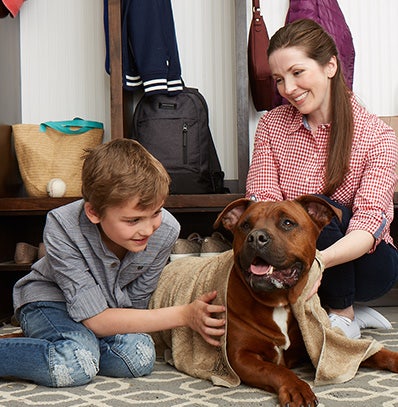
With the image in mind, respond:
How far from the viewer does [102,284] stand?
1902 mm

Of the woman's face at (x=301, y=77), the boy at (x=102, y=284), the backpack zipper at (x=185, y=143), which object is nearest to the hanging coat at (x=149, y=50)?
the backpack zipper at (x=185, y=143)

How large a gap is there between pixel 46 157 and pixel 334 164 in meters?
1.48

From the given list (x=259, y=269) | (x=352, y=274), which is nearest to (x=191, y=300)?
(x=259, y=269)

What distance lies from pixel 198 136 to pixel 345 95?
987 mm

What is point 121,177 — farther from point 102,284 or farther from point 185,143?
point 185,143

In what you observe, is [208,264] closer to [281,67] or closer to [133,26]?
[281,67]

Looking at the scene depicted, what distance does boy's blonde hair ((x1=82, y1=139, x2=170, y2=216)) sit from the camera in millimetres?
1720

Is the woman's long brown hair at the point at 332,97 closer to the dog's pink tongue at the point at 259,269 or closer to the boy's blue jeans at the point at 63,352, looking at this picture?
the dog's pink tongue at the point at 259,269

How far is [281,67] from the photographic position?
7.62 ft

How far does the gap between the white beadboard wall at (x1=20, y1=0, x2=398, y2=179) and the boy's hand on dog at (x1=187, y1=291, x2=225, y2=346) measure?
1.71 meters

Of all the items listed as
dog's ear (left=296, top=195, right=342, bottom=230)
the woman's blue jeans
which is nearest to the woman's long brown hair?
the woman's blue jeans

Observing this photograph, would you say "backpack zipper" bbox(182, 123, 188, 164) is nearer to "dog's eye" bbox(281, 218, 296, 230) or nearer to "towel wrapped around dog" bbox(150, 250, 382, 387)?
"towel wrapped around dog" bbox(150, 250, 382, 387)

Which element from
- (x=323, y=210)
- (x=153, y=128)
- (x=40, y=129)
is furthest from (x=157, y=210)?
(x=40, y=129)

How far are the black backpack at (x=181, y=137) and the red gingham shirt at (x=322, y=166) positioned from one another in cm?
68
